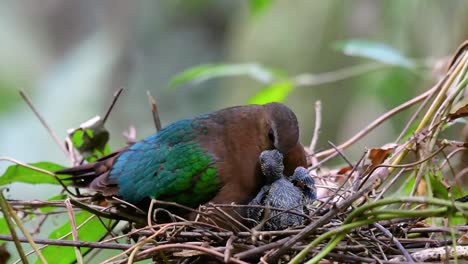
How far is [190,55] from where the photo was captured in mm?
9805

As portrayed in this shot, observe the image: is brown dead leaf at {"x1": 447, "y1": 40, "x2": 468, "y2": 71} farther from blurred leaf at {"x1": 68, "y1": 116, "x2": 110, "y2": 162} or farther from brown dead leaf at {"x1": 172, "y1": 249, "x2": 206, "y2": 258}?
blurred leaf at {"x1": 68, "y1": 116, "x2": 110, "y2": 162}

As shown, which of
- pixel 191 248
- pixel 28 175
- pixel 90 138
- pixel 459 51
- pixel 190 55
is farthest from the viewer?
pixel 190 55

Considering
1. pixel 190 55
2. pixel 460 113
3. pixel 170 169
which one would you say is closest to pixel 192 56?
pixel 190 55

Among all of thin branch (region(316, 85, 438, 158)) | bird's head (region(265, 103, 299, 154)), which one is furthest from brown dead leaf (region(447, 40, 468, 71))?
bird's head (region(265, 103, 299, 154))

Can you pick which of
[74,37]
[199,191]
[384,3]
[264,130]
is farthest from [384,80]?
[74,37]

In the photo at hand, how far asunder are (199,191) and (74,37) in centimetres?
705

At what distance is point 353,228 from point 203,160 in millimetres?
1005

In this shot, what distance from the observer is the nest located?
185cm

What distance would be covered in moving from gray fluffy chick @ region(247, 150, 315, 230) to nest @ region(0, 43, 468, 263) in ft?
0.29

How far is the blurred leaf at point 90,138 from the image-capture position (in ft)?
9.99

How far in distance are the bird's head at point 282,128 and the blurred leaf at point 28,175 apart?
816 mm

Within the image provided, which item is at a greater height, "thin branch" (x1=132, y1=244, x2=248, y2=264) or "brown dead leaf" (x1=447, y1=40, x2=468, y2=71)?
"brown dead leaf" (x1=447, y1=40, x2=468, y2=71)

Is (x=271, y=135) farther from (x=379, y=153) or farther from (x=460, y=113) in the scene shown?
(x=460, y=113)

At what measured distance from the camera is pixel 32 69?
28.1ft
